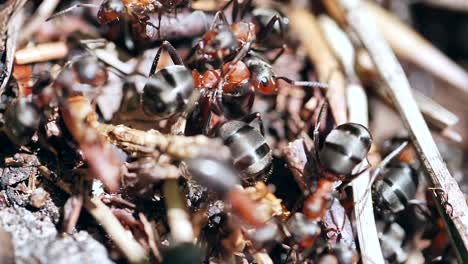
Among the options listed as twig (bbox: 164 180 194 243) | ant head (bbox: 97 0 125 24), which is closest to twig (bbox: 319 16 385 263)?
twig (bbox: 164 180 194 243)

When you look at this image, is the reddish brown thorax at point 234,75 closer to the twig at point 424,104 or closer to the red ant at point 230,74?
the red ant at point 230,74

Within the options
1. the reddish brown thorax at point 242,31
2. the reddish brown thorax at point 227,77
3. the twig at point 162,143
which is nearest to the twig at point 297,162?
the twig at point 162,143

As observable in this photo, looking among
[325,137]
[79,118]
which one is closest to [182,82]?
[79,118]

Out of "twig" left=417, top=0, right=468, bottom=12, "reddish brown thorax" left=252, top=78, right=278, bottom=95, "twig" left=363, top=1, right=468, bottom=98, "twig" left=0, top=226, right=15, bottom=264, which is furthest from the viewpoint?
"twig" left=417, top=0, right=468, bottom=12

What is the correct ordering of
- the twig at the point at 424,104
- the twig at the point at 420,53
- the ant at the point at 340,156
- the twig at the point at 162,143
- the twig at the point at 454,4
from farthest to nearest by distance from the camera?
the twig at the point at 454,4 < the twig at the point at 420,53 < the twig at the point at 424,104 < the ant at the point at 340,156 < the twig at the point at 162,143

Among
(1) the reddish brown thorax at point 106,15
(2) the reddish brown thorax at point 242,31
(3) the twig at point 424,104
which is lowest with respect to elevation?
(3) the twig at point 424,104

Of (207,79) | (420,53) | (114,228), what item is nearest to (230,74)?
(207,79)

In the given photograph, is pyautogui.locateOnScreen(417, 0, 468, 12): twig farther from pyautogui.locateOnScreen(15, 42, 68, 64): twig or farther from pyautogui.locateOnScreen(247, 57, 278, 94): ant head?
pyautogui.locateOnScreen(15, 42, 68, 64): twig
